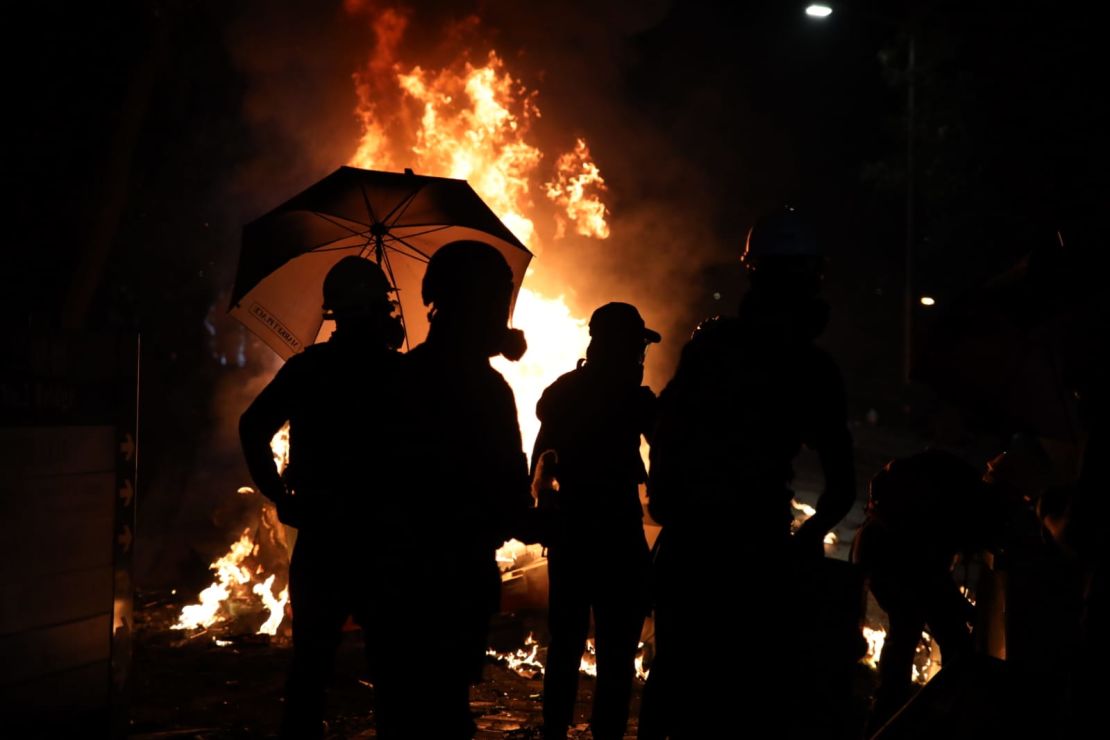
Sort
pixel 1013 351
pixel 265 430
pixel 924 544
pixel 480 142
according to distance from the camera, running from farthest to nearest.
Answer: pixel 480 142, pixel 924 544, pixel 1013 351, pixel 265 430

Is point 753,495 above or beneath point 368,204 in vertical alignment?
beneath

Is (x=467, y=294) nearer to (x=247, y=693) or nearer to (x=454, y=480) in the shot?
(x=454, y=480)

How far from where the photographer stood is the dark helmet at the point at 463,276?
9.23 ft

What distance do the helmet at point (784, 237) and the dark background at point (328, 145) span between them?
0.72 metres

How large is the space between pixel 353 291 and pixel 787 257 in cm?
146

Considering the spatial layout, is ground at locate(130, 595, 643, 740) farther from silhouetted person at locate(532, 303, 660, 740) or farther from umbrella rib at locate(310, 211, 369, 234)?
umbrella rib at locate(310, 211, 369, 234)

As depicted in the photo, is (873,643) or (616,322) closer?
(616,322)

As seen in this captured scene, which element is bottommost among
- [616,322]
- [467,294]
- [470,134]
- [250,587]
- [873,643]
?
[250,587]

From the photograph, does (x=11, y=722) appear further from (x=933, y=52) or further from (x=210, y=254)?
(x=933, y=52)

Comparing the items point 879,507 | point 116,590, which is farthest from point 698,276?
point 116,590

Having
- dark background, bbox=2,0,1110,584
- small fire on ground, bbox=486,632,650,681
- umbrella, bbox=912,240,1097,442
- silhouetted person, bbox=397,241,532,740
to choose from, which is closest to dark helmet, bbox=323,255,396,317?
silhouetted person, bbox=397,241,532,740

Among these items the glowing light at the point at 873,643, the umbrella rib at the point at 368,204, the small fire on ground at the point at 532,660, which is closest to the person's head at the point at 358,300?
the umbrella rib at the point at 368,204

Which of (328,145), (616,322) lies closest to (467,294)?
(616,322)

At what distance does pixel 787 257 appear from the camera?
3.16 m
